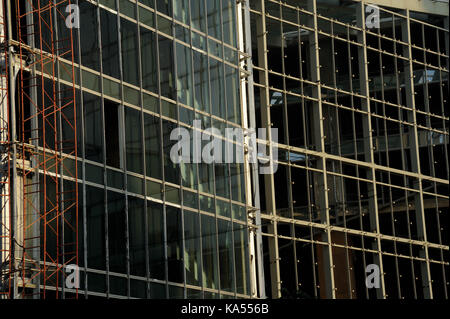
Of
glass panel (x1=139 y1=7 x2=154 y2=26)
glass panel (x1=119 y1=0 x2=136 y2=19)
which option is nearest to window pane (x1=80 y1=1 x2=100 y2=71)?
glass panel (x1=119 y1=0 x2=136 y2=19)

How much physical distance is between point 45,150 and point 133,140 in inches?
175

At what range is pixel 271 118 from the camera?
53094 mm

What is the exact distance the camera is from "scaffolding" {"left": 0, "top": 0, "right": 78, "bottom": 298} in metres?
33.4

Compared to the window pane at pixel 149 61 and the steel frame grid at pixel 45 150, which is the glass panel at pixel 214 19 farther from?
the steel frame grid at pixel 45 150

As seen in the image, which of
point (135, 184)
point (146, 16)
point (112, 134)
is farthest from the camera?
point (146, 16)

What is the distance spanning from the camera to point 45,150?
113 feet

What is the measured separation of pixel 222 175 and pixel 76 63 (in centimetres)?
894

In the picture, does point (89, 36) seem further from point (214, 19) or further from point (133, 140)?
point (214, 19)

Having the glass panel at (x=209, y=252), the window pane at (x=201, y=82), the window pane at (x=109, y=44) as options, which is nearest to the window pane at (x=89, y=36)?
the window pane at (x=109, y=44)

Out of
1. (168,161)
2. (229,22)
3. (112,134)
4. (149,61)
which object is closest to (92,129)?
(112,134)

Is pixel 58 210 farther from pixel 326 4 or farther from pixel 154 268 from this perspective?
pixel 326 4
